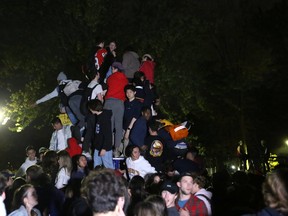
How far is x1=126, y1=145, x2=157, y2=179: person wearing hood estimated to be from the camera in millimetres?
9516

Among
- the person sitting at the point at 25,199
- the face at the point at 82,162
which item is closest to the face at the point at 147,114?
the face at the point at 82,162

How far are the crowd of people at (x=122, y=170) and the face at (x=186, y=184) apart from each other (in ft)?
0.03

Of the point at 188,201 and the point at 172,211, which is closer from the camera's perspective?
the point at 172,211

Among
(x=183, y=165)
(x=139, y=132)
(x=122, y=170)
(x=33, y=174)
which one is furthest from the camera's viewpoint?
(x=139, y=132)

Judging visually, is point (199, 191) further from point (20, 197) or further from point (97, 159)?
point (97, 159)

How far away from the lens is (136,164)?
9.57 m

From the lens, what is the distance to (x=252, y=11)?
107ft

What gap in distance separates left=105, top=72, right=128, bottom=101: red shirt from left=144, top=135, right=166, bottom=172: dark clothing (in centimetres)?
137

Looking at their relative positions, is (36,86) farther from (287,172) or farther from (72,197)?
(287,172)

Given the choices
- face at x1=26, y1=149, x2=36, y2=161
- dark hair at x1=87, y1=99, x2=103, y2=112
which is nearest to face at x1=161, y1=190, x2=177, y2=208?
dark hair at x1=87, y1=99, x2=103, y2=112

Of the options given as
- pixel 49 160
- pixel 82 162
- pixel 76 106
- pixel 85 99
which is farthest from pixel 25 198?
pixel 76 106

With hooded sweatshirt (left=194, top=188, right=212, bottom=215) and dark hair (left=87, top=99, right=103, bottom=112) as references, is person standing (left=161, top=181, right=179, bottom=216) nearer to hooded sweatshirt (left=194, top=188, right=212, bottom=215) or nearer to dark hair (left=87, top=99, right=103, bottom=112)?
hooded sweatshirt (left=194, top=188, right=212, bottom=215)

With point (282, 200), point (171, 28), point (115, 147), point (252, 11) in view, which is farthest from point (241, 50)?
point (282, 200)

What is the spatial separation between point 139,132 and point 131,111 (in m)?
0.64
